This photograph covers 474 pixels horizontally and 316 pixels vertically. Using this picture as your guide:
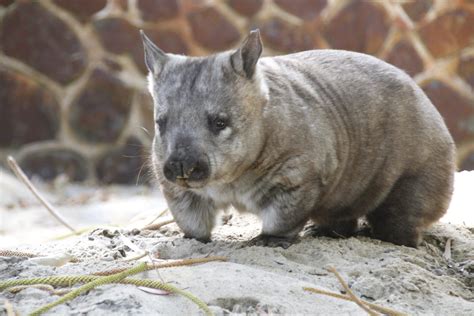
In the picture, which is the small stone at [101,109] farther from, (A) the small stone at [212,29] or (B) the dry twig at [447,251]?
(B) the dry twig at [447,251]

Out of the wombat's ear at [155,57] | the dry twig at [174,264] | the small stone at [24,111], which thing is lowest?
the small stone at [24,111]

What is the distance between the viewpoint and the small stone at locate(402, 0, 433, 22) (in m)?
8.09

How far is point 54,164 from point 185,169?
17.3ft

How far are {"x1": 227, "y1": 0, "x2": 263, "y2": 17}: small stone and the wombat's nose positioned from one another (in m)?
4.88

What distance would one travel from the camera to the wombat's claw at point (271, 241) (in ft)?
12.8

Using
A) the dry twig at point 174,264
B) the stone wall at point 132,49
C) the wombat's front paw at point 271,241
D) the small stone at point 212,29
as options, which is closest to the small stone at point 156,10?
the stone wall at point 132,49

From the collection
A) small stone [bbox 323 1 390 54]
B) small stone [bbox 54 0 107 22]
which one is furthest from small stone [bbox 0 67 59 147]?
small stone [bbox 323 1 390 54]

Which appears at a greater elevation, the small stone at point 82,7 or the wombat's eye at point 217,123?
the small stone at point 82,7

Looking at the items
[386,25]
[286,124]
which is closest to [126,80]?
[386,25]

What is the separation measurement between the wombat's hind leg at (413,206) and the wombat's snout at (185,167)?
1.33 meters

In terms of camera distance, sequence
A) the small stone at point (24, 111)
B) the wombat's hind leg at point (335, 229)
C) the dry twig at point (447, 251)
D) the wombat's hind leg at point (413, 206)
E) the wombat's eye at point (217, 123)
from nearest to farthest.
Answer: the wombat's eye at point (217, 123)
the dry twig at point (447, 251)
the wombat's hind leg at point (413, 206)
the wombat's hind leg at point (335, 229)
the small stone at point (24, 111)

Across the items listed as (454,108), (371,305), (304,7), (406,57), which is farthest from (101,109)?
(371,305)

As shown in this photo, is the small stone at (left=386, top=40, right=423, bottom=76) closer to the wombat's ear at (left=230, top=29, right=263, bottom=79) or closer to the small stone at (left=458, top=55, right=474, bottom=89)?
the small stone at (left=458, top=55, right=474, bottom=89)

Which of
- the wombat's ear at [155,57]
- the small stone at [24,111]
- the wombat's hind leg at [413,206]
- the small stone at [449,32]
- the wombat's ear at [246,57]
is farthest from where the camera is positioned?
the small stone at [24,111]
